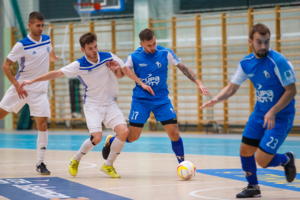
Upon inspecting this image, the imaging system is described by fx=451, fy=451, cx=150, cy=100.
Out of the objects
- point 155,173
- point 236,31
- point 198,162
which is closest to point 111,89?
point 155,173

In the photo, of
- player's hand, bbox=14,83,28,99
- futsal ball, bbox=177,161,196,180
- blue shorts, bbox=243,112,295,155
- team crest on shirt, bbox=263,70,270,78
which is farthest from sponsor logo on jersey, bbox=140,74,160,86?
team crest on shirt, bbox=263,70,270,78

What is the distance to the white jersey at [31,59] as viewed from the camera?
5.74 meters

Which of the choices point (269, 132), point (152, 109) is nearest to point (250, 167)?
point (269, 132)

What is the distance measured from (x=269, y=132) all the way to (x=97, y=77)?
91.4 inches

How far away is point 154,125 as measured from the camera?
47.5 ft

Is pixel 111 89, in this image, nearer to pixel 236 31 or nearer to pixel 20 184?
pixel 20 184

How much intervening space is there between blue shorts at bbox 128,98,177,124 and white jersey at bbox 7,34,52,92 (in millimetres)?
1293

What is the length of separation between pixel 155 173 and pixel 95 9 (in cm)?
932

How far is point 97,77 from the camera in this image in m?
5.41

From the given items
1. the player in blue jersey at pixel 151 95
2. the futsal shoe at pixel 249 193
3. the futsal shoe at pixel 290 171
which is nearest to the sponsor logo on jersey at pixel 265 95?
the futsal shoe at pixel 290 171

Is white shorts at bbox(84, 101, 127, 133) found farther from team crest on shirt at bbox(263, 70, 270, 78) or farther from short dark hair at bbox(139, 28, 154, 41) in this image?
team crest on shirt at bbox(263, 70, 270, 78)

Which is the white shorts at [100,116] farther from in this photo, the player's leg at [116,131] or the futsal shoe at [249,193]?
the futsal shoe at [249,193]

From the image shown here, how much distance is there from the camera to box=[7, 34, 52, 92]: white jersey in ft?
18.8

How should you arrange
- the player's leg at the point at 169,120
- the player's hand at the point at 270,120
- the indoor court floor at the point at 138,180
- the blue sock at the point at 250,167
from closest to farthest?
the player's hand at the point at 270,120 < the blue sock at the point at 250,167 < the indoor court floor at the point at 138,180 < the player's leg at the point at 169,120
